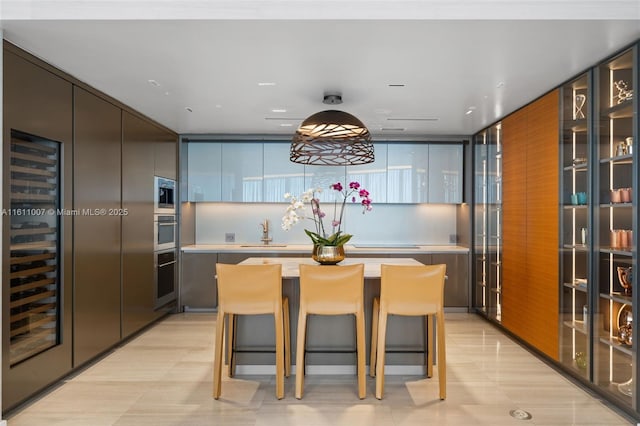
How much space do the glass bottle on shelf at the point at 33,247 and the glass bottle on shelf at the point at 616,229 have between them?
4011 mm

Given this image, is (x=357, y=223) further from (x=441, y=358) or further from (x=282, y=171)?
(x=441, y=358)

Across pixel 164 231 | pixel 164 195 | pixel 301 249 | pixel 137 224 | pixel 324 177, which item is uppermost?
pixel 324 177

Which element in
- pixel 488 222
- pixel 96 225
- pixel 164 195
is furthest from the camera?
pixel 164 195

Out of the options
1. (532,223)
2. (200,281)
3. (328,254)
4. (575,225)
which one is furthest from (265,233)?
(575,225)

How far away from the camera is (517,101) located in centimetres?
420

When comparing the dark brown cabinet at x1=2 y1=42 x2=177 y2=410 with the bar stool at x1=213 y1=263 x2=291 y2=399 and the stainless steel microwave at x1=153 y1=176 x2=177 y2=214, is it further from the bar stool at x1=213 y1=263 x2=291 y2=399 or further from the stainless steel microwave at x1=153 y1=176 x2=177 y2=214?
the bar stool at x1=213 y1=263 x2=291 y2=399

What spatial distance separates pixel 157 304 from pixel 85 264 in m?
1.70

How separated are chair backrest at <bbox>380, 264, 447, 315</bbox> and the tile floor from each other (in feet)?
2.19

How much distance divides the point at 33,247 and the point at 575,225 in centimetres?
410

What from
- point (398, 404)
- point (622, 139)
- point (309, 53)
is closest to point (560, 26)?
point (622, 139)

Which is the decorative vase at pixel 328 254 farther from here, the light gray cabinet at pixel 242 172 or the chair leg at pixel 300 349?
the light gray cabinet at pixel 242 172

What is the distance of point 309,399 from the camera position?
3145 mm

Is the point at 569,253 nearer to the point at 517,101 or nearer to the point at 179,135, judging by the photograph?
the point at 517,101

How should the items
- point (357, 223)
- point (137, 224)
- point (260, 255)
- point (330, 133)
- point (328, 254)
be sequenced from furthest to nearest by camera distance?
point (357, 223) → point (260, 255) → point (137, 224) → point (328, 254) → point (330, 133)
